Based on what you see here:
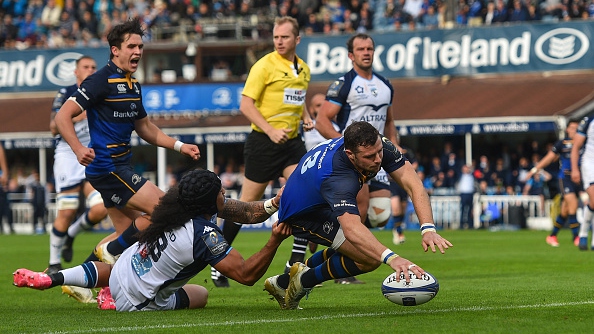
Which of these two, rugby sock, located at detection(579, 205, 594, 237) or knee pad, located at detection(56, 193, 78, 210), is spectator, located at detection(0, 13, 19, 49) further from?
rugby sock, located at detection(579, 205, 594, 237)

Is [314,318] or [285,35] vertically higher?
[285,35]

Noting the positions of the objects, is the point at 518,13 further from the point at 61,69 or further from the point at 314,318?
the point at 314,318

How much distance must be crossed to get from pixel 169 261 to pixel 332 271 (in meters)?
1.23

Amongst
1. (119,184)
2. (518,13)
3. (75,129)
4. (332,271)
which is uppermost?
(518,13)

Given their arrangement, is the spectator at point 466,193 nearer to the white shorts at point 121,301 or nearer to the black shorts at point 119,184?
the black shorts at point 119,184

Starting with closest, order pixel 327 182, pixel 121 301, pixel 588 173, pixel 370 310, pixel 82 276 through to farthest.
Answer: pixel 327 182 < pixel 370 310 < pixel 121 301 < pixel 82 276 < pixel 588 173

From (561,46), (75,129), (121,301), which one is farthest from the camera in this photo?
(561,46)

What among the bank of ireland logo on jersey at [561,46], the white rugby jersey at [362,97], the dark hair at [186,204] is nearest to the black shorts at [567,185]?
the white rugby jersey at [362,97]

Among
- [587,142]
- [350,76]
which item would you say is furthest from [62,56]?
[350,76]

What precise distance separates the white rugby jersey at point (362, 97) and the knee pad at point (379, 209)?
29.6 inches

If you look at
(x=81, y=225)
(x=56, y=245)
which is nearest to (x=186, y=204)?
(x=56, y=245)

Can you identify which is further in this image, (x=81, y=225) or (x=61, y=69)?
(x=61, y=69)

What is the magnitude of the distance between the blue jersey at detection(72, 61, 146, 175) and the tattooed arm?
147 centimetres

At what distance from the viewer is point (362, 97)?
11578 mm
